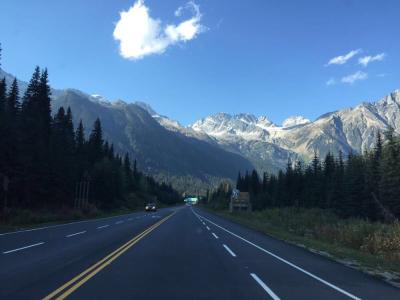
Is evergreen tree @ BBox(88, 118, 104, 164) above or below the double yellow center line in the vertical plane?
above

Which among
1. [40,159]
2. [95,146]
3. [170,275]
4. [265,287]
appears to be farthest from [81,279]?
[95,146]

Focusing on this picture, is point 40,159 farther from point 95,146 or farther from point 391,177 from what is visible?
point 391,177

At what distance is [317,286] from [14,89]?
69.7 m

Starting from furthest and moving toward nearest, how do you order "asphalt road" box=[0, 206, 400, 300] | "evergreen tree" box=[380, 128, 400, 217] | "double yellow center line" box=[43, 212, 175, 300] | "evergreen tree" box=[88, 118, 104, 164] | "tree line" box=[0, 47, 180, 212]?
1. "evergreen tree" box=[88, 118, 104, 164]
2. "evergreen tree" box=[380, 128, 400, 217]
3. "tree line" box=[0, 47, 180, 212]
4. "asphalt road" box=[0, 206, 400, 300]
5. "double yellow center line" box=[43, 212, 175, 300]

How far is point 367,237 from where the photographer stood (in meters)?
21.4

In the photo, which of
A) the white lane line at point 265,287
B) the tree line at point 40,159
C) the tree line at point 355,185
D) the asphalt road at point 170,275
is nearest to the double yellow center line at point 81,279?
the asphalt road at point 170,275

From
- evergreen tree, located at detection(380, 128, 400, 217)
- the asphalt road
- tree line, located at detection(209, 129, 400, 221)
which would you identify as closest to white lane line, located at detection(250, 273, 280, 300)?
the asphalt road

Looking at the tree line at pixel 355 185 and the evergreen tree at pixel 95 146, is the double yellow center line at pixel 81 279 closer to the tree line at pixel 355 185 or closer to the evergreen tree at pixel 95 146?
the tree line at pixel 355 185

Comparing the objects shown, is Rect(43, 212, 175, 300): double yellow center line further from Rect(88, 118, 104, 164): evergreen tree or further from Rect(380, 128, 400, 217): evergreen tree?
Rect(88, 118, 104, 164): evergreen tree

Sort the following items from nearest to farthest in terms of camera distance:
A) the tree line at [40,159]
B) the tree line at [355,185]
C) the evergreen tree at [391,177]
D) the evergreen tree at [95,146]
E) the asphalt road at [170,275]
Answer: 1. the asphalt road at [170,275]
2. the tree line at [40,159]
3. the evergreen tree at [391,177]
4. the tree line at [355,185]
5. the evergreen tree at [95,146]

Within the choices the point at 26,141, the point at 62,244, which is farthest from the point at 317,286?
the point at 26,141

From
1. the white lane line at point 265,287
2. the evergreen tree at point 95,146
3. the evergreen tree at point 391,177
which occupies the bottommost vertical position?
the white lane line at point 265,287

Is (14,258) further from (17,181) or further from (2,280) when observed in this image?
(17,181)

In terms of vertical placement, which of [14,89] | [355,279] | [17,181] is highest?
[14,89]
